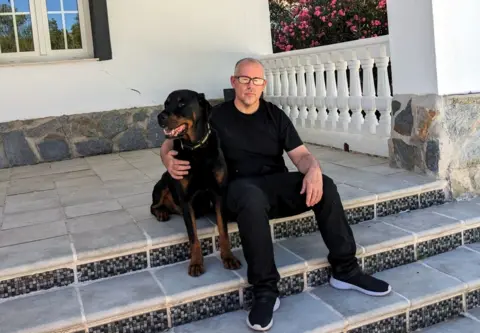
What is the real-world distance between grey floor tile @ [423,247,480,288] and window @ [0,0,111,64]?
12.8ft

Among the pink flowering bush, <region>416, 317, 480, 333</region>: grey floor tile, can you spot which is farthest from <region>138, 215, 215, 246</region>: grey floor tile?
the pink flowering bush

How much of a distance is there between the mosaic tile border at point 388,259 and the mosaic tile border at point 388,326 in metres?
0.37

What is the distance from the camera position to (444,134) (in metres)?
3.35

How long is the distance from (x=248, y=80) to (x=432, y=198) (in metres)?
1.59

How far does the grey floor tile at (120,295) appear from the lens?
214cm

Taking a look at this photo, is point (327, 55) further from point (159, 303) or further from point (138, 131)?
point (159, 303)

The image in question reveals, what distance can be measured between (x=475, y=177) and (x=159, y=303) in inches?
93.3

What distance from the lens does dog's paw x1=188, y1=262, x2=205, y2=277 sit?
240 cm

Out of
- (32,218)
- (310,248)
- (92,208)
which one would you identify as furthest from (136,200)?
(310,248)

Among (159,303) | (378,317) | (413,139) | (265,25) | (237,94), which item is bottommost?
(378,317)

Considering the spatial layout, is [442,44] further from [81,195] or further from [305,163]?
[81,195]

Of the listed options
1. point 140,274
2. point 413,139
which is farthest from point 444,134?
point 140,274

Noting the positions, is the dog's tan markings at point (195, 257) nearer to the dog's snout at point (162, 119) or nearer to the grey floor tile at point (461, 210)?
the dog's snout at point (162, 119)

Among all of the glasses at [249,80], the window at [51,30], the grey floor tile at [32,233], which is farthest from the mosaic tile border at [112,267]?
the window at [51,30]
